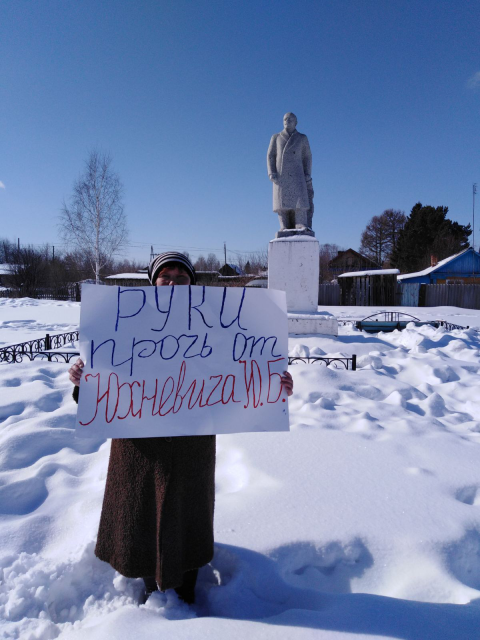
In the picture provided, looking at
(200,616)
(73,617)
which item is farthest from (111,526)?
(200,616)

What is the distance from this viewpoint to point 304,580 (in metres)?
1.74

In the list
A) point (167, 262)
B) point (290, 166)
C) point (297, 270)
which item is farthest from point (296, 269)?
point (167, 262)

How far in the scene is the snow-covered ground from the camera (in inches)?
56.7

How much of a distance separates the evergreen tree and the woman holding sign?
128 ft

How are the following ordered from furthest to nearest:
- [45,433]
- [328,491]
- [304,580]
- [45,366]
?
1. [45,366]
2. [45,433]
3. [328,491]
4. [304,580]

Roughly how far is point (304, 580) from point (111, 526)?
954mm

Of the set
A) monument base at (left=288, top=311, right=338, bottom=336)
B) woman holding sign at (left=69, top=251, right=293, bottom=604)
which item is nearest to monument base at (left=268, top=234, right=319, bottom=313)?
monument base at (left=288, top=311, right=338, bottom=336)

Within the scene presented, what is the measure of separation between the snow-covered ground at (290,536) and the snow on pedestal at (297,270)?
4038 millimetres

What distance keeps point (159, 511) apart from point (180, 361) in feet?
→ 2.03

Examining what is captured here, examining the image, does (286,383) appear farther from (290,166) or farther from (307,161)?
(307,161)

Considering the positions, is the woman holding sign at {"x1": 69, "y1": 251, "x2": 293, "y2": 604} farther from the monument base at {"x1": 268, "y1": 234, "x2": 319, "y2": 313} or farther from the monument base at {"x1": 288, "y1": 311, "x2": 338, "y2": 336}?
the monument base at {"x1": 268, "y1": 234, "x2": 319, "y2": 313}

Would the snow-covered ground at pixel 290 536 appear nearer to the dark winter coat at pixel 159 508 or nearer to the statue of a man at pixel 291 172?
the dark winter coat at pixel 159 508

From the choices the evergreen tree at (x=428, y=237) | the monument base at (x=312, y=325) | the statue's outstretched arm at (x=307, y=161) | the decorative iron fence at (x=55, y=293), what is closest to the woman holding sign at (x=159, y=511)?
the monument base at (x=312, y=325)

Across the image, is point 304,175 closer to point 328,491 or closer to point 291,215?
point 291,215
